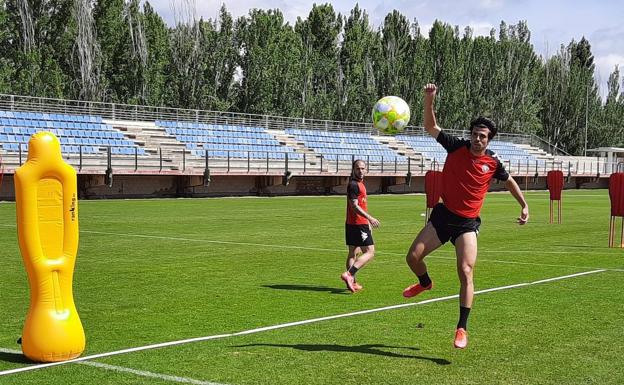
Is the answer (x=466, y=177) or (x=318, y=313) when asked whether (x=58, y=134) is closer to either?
(x=318, y=313)

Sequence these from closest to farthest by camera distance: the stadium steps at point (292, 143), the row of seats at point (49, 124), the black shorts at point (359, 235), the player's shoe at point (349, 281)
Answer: the player's shoe at point (349, 281) → the black shorts at point (359, 235) → the row of seats at point (49, 124) → the stadium steps at point (292, 143)

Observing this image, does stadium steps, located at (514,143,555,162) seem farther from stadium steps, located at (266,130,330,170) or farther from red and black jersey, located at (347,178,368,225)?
red and black jersey, located at (347,178,368,225)

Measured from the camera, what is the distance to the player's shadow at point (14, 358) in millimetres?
7275

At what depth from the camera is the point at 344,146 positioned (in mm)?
60188

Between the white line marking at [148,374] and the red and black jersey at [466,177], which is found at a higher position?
the red and black jersey at [466,177]

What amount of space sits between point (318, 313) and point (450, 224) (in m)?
2.49

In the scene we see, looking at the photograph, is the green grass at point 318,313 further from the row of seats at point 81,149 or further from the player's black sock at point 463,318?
the row of seats at point 81,149

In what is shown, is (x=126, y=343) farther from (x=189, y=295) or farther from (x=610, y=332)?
(x=610, y=332)

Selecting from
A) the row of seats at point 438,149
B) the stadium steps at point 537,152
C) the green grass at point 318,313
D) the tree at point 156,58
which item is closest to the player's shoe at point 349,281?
the green grass at point 318,313

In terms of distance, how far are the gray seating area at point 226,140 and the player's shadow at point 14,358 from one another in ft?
127

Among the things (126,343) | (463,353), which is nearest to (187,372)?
(126,343)

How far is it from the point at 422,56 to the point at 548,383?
2974 inches

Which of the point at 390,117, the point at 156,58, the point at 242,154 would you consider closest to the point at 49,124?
the point at 242,154

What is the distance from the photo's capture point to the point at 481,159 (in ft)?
26.4
